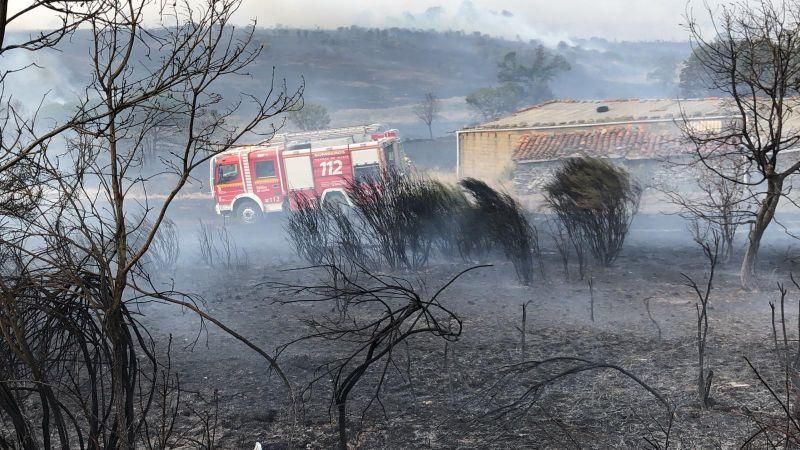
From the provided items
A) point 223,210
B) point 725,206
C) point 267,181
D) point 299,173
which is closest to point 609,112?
point 299,173

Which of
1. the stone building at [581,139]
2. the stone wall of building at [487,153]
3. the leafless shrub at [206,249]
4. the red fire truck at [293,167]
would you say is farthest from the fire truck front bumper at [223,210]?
the stone wall of building at [487,153]

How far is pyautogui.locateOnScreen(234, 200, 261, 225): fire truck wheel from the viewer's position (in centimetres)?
2220

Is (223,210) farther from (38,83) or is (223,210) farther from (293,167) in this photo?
(38,83)

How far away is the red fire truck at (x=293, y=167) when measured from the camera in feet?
68.7

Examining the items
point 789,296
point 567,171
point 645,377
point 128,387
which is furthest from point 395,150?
point 128,387

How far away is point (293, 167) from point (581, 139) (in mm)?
10311

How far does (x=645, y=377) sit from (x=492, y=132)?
2253cm

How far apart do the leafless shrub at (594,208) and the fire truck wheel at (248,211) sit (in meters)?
13.1

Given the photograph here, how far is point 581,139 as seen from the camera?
2489cm

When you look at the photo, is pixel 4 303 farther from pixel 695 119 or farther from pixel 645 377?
pixel 695 119

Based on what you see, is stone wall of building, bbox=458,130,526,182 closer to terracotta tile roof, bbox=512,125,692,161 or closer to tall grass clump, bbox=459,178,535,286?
terracotta tile roof, bbox=512,125,692,161

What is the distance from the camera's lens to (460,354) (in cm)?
683

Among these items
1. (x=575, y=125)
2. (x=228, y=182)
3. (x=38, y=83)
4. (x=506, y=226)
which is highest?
(x=38, y=83)

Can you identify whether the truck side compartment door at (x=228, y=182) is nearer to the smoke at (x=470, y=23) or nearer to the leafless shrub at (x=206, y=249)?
the leafless shrub at (x=206, y=249)
